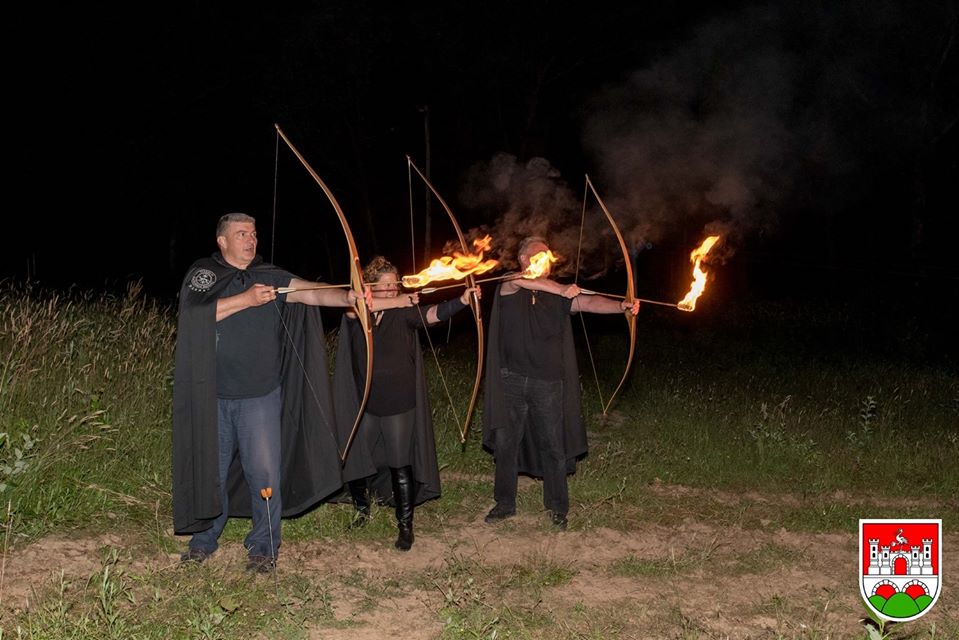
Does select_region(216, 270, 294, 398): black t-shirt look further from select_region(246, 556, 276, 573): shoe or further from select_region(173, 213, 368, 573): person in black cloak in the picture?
select_region(246, 556, 276, 573): shoe

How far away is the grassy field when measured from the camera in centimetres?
523

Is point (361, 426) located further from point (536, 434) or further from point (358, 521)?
point (536, 434)

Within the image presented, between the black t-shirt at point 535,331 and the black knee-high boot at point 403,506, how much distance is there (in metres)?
1.20

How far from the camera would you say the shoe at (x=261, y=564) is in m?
5.75

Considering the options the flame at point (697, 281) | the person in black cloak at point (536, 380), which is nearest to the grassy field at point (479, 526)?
the person in black cloak at point (536, 380)

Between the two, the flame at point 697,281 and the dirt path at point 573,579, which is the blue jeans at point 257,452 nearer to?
the dirt path at point 573,579

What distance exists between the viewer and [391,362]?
6.39 metres

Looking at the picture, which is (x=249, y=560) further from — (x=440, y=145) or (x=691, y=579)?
(x=440, y=145)

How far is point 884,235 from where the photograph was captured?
2941 cm

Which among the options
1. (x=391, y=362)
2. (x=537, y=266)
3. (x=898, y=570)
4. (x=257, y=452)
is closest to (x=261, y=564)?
(x=257, y=452)

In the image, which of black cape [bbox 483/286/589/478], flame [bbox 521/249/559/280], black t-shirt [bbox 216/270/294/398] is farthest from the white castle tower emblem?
black t-shirt [bbox 216/270/294/398]

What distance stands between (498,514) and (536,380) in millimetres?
1045

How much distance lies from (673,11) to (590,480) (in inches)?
592

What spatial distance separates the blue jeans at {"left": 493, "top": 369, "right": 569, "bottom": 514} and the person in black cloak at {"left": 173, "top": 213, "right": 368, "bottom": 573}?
180cm
